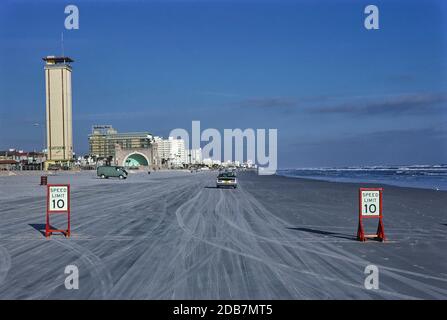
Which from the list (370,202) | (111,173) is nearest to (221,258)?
(370,202)

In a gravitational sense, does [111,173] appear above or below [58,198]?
below

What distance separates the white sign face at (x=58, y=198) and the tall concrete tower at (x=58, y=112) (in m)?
147

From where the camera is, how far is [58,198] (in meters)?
12.5

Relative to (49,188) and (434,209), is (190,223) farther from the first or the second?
Result: (434,209)

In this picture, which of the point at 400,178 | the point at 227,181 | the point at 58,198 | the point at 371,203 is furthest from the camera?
the point at 400,178

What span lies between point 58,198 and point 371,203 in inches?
345

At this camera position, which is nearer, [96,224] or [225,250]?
[225,250]

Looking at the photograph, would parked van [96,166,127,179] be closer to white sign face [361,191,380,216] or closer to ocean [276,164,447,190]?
ocean [276,164,447,190]

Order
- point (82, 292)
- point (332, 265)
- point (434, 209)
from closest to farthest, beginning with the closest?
point (82, 292) → point (332, 265) → point (434, 209)

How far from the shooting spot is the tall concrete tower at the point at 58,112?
153 meters

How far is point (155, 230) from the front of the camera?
43.3ft

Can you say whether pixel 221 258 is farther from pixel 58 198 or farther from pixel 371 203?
pixel 58 198
